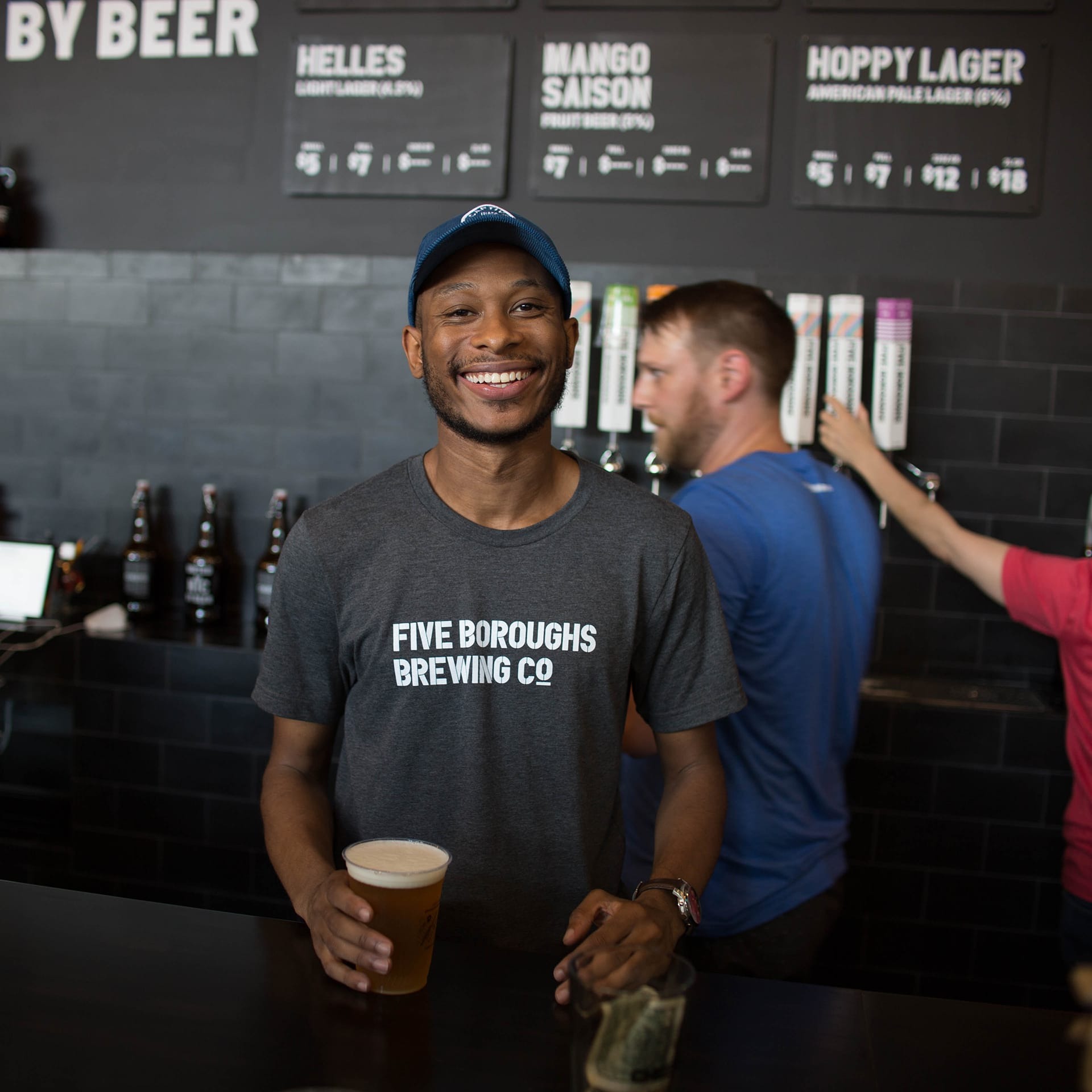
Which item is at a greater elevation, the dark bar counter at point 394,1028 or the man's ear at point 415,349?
the man's ear at point 415,349

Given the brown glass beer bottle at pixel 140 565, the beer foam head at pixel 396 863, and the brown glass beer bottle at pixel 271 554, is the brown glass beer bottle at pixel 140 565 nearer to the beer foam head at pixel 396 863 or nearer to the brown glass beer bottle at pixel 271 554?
the brown glass beer bottle at pixel 271 554

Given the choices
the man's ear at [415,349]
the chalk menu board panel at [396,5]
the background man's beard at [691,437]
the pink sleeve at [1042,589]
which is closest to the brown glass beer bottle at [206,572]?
the chalk menu board panel at [396,5]

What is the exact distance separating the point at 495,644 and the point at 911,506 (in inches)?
61.9

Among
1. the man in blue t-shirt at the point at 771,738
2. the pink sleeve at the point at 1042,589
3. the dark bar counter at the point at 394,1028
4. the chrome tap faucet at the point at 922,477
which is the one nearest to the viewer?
the dark bar counter at the point at 394,1028

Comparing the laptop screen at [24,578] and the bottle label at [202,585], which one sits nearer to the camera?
the laptop screen at [24,578]

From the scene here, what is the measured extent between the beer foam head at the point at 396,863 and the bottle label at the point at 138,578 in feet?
7.65

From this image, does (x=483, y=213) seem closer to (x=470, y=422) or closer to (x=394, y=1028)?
(x=470, y=422)

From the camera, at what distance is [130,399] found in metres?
3.34

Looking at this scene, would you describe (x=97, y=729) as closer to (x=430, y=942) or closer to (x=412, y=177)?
(x=412, y=177)

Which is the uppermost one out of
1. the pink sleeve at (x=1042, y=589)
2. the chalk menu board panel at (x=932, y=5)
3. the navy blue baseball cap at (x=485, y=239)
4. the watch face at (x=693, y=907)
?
the chalk menu board panel at (x=932, y=5)

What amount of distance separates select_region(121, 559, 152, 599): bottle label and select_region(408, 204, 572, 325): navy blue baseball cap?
2068 millimetres

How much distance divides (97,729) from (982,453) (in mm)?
2469

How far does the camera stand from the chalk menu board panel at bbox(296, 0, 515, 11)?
3.10 m

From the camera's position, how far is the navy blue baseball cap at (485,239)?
129 centimetres
